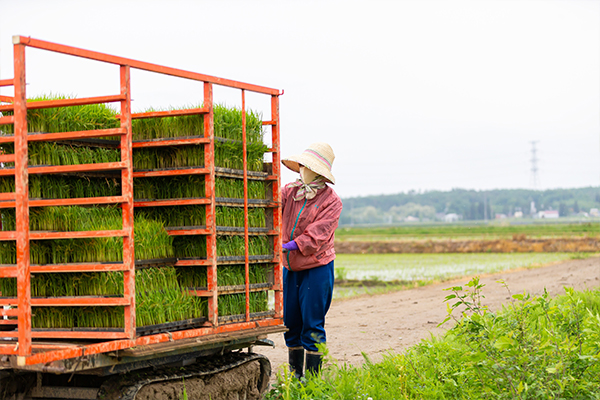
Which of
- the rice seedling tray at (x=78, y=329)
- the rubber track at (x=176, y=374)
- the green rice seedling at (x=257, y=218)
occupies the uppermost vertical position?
the green rice seedling at (x=257, y=218)

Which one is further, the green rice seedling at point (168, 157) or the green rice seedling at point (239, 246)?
the green rice seedling at point (239, 246)

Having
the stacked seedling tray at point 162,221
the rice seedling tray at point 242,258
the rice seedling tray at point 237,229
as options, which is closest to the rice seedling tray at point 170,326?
the stacked seedling tray at point 162,221

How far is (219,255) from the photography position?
5.41 meters

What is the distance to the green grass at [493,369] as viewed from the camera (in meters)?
4.99

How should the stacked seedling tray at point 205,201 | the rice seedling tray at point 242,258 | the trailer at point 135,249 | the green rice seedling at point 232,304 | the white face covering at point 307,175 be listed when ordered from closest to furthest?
the trailer at point 135,249
the stacked seedling tray at point 205,201
the rice seedling tray at point 242,258
the green rice seedling at point 232,304
the white face covering at point 307,175

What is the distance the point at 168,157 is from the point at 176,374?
1.76 m

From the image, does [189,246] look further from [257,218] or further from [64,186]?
[64,186]

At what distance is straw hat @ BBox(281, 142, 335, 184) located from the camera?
6.40 m

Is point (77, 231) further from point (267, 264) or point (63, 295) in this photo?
point (267, 264)

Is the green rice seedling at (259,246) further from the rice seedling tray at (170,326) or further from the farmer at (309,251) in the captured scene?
the rice seedling tray at (170,326)

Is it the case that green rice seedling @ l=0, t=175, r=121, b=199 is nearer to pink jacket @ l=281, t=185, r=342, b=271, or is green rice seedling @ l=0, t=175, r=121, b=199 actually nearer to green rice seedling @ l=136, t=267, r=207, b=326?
green rice seedling @ l=136, t=267, r=207, b=326

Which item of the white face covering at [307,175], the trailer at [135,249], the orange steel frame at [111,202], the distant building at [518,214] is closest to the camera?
the orange steel frame at [111,202]

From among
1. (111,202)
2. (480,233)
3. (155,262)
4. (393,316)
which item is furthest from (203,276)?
(480,233)

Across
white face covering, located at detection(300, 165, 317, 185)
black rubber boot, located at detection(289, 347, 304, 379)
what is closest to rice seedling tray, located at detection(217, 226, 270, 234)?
white face covering, located at detection(300, 165, 317, 185)
